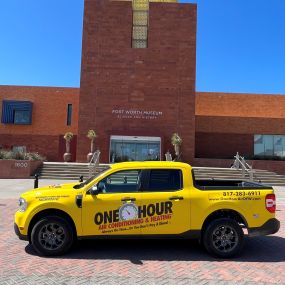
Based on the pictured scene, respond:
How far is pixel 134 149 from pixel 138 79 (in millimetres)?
6475

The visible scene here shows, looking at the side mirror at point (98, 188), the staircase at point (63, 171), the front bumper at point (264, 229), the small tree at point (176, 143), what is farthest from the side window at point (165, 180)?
the small tree at point (176, 143)

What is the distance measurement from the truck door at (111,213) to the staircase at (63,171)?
18.7m

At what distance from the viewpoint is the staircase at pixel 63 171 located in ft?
83.3

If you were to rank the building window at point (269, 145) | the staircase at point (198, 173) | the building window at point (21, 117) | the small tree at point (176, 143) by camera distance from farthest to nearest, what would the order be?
the building window at point (21, 117) < the building window at point (269, 145) < the small tree at point (176, 143) < the staircase at point (198, 173)

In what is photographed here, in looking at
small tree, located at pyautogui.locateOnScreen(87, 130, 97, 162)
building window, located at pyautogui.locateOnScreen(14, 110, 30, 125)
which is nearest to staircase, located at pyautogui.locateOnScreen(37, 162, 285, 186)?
small tree, located at pyautogui.locateOnScreen(87, 130, 97, 162)

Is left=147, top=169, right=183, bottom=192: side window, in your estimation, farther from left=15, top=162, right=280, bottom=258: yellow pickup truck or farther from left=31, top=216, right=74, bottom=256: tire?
left=31, top=216, right=74, bottom=256: tire

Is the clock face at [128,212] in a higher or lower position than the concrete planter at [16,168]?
lower

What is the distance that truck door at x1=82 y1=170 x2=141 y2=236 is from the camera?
6684 millimetres

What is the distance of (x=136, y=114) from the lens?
34.3 m

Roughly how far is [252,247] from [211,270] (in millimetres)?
2041

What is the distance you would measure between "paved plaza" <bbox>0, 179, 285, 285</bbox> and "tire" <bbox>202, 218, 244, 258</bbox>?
0.17 metres

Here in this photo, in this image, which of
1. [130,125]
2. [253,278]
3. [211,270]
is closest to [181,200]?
[211,270]

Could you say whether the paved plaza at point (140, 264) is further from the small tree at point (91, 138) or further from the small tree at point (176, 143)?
the small tree at point (176, 143)

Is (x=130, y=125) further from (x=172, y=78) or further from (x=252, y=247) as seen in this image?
(x=252, y=247)
